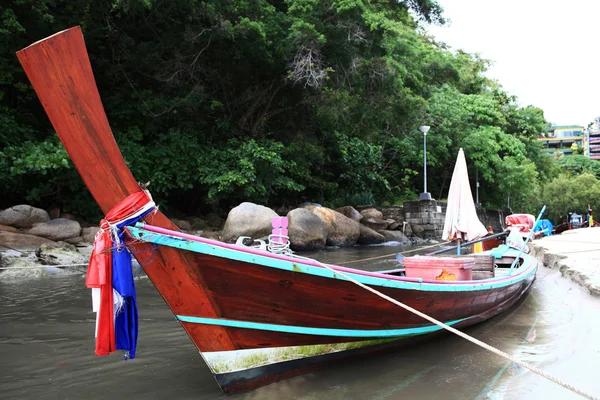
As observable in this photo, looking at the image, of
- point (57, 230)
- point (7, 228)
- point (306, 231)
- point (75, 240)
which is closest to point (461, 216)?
point (306, 231)

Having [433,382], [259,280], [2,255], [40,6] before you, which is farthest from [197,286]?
[40,6]

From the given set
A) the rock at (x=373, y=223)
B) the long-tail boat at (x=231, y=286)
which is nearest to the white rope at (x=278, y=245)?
the long-tail boat at (x=231, y=286)

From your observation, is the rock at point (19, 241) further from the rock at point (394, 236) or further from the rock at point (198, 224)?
the rock at point (394, 236)

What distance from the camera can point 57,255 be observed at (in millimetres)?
10109

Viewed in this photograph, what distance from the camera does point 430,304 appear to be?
15.8ft

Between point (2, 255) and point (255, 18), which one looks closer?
point (2, 255)

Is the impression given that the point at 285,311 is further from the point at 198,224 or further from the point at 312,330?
the point at 198,224

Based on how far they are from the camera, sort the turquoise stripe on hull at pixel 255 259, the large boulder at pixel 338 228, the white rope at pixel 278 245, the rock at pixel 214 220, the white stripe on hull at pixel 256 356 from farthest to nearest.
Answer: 1. the large boulder at pixel 338 228
2. the rock at pixel 214 220
3. the white rope at pixel 278 245
4. the white stripe on hull at pixel 256 356
5. the turquoise stripe on hull at pixel 255 259

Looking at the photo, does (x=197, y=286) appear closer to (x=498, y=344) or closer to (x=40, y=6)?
(x=498, y=344)

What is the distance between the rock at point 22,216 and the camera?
1119 centimetres

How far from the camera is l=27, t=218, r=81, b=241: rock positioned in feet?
36.4

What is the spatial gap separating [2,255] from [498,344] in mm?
9445

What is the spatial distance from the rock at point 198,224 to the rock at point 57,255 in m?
4.83

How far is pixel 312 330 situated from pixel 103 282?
174 cm
